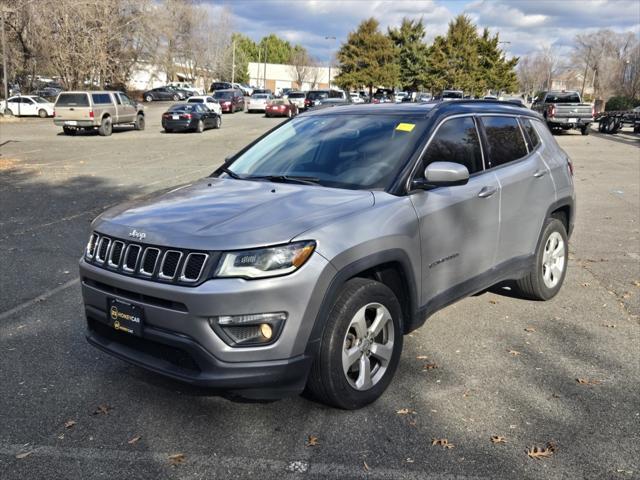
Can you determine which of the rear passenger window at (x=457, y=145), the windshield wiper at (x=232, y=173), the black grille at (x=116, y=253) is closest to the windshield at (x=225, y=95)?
the windshield wiper at (x=232, y=173)

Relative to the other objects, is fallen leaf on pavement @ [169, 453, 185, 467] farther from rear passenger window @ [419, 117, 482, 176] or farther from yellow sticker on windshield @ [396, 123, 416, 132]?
yellow sticker on windshield @ [396, 123, 416, 132]

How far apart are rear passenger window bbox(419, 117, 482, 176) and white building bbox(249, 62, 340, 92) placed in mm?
122464

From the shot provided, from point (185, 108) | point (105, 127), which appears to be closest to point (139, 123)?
point (185, 108)

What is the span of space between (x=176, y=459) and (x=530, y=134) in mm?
4057

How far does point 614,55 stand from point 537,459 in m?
116

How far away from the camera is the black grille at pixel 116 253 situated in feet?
10.9

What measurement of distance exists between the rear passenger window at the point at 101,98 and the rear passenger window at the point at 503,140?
80.9 ft

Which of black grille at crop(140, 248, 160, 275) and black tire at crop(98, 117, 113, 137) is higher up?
black grille at crop(140, 248, 160, 275)

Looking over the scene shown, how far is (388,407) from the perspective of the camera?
3.61 m

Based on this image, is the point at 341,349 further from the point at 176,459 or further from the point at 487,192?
the point at 487,192

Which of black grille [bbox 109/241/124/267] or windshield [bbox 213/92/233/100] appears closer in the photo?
black grille [bbox 109/241/124/267]

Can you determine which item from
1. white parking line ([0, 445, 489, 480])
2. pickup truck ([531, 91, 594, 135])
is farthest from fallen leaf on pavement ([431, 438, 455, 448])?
pickup truck ([531, 91, 594, 135])

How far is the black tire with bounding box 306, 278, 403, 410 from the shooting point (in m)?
3.21

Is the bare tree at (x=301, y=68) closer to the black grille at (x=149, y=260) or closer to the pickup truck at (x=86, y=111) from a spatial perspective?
the pickup truck at (x=86, y=111)
